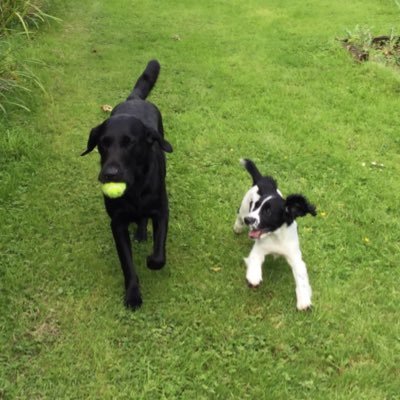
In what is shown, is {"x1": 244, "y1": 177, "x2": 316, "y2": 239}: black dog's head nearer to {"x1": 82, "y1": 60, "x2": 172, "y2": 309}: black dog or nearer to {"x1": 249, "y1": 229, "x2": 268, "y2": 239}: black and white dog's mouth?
{"x1": 249, "y1": 229, "x2": 268, "y2": 239}: black and white dog's mouth

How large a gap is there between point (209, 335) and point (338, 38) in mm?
6810

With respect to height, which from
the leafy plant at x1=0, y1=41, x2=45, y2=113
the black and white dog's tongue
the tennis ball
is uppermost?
the tennis ball

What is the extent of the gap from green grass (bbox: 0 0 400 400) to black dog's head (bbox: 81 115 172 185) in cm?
94

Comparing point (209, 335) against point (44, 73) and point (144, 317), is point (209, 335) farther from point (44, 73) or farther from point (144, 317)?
point (44, 73)

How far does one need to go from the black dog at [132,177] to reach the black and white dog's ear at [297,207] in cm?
85

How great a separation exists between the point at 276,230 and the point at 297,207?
222mm

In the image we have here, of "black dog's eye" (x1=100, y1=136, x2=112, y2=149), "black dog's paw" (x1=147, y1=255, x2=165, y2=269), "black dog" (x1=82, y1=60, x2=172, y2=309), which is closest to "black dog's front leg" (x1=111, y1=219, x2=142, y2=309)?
"black dog" (x1=82, y1=60, x2=172, y2=309)

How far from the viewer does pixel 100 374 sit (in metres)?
3.15

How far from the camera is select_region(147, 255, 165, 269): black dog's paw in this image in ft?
12.3

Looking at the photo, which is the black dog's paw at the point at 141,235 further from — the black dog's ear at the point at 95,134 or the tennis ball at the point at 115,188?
the tennis ball at the point at 115,188

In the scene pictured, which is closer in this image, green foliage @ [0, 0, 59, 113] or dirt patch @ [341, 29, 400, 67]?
green foliage @ [0, 0, 59, 113]

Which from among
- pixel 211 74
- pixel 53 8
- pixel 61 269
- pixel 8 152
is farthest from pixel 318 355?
pixel 53 8

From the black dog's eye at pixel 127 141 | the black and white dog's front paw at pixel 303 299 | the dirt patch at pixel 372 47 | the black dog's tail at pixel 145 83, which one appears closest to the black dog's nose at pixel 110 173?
the black dog's eye at pixel 127 141

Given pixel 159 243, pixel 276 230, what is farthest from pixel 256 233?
pixel 159 243
